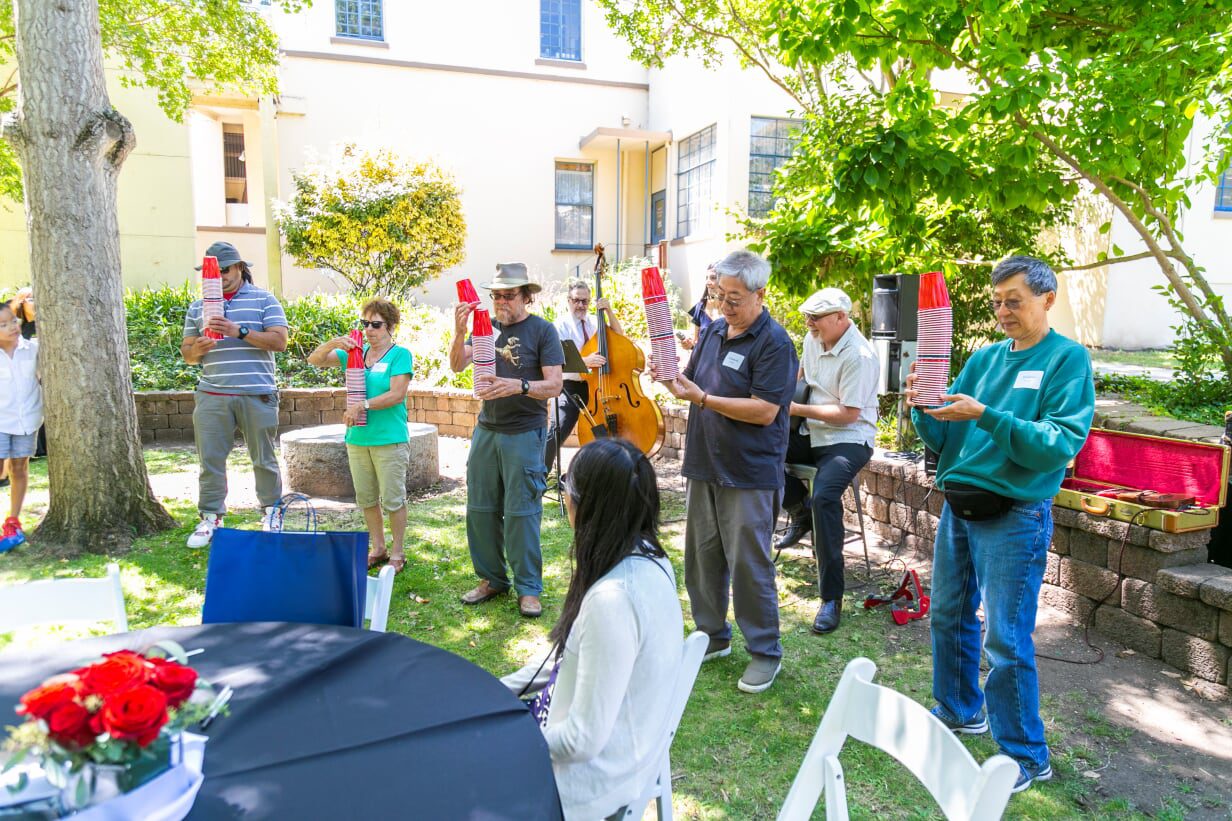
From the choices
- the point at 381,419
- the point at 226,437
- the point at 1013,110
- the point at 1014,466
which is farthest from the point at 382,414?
the point at 1013,110

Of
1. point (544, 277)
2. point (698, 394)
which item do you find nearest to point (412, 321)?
point (544, 277)

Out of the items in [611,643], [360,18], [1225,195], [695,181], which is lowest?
[611,643]

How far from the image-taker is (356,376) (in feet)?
15.0

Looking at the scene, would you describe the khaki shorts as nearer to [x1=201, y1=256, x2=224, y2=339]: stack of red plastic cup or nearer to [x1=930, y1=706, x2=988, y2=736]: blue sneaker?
[x1=201, y1=256, x2=224, y2=339]: stack of red plastic cup

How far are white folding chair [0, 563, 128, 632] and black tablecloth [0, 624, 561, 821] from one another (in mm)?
346

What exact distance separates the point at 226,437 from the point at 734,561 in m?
3.67

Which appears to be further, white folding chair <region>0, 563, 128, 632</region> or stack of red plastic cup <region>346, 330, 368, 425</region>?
stack of red plastic cup <region>346, 330, 368, 425</region>

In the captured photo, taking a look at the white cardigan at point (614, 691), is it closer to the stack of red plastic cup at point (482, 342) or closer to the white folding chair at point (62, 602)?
the white folding chair at point (62, 602)

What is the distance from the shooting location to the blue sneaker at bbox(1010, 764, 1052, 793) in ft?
9.19

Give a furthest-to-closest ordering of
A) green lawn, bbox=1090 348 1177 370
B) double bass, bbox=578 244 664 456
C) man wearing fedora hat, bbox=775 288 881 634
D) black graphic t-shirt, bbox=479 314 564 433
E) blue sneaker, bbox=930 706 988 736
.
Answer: green lawn, bbox=1090 348 1177 370 → double bass, bbox=578 244 664 456 → man wearing fedora hat, bbox=775 288 881 634 → black graphic t-shirt, bbox=479 314 564 433 → blue sneaker, bbox=930 706 988 736

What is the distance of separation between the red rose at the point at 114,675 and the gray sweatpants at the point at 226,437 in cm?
435

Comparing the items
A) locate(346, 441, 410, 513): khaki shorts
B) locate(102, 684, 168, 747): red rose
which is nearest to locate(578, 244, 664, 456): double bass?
locate(346, 441, 410, 513): khaki shorts

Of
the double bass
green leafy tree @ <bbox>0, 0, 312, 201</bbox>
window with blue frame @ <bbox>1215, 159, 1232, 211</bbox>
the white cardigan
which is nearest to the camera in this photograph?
the white cardigan

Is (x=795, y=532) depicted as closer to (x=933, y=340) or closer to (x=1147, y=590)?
(x=1147, y=590)
